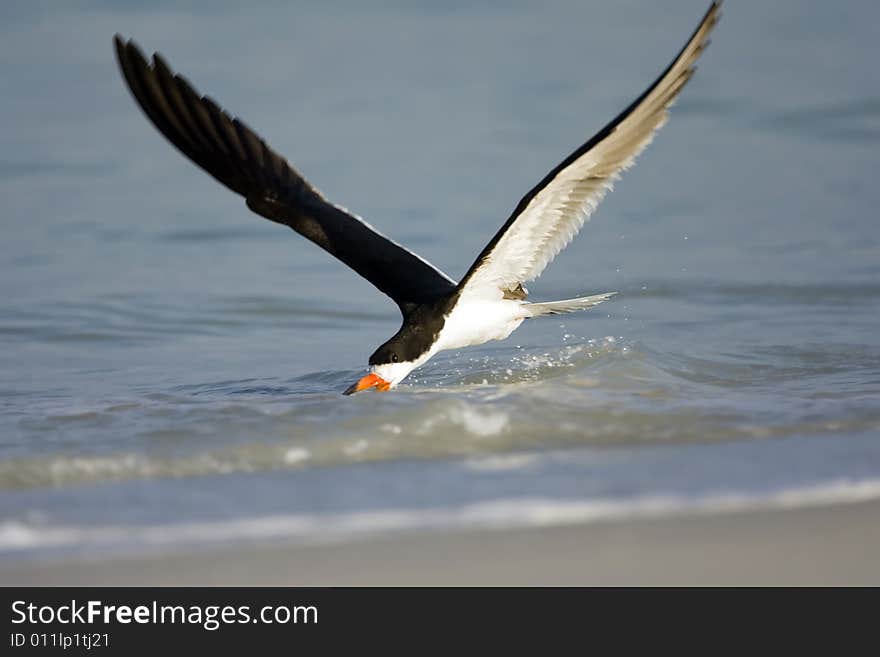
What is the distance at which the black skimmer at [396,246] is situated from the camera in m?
5.79

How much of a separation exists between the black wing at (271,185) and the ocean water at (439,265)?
53cm

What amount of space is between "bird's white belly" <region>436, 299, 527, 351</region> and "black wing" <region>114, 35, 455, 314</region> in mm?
134

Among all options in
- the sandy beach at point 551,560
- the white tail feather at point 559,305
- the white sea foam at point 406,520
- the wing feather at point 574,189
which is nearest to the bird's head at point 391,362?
the wing feather at point 574,189

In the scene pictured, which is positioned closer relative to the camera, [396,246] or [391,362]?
[391,362]

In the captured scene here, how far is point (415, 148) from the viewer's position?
12.3 meters

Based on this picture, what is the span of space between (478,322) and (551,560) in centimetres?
273

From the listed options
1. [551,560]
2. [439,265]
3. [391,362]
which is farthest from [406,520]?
[439,265]

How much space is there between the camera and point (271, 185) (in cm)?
667

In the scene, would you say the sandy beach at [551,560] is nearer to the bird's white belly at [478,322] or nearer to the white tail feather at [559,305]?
the bird's white belly at [478,322]

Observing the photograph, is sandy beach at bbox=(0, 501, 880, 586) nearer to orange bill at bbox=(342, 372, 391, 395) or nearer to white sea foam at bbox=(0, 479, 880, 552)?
white sea foam at bbox=(0, 479, 880, 552)

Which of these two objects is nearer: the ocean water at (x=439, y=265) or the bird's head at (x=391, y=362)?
the ocean water at (x=439, y=265)

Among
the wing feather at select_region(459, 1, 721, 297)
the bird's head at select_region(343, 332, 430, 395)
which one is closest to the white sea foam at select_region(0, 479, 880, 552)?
the wing feather at select_region(459, 1, 721, 297)

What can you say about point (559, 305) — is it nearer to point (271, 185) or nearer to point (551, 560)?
point (271, 185)

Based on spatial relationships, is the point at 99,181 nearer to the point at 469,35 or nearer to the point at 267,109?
the point at 267,109
